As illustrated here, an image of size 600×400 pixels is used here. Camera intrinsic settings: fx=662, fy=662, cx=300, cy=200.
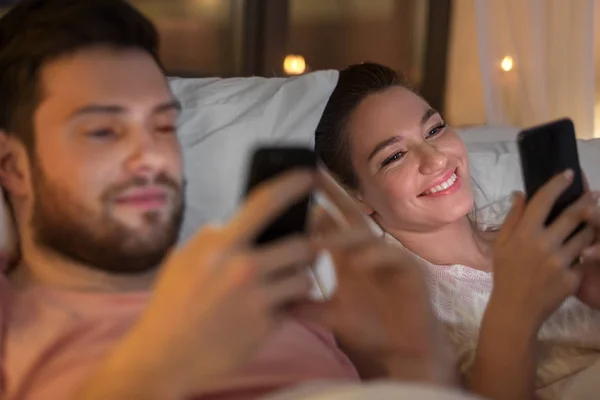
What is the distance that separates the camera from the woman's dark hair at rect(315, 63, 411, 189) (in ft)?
3.90

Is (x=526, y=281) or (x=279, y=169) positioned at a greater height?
(x=279, y=169)

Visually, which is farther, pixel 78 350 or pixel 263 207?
pixel 78 350

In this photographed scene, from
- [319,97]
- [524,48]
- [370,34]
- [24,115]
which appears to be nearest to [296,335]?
[24,115]

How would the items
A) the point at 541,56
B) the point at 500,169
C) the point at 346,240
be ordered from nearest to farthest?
the point at 346,240, the point at 500,169, the point at 541,56

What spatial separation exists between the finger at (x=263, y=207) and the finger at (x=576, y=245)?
1.32ft

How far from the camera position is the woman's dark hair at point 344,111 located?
1.19 metres

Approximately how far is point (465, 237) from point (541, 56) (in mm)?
758

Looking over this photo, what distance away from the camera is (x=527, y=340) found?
831mm

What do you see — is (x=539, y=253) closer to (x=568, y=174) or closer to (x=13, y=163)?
(x=568, y=174)

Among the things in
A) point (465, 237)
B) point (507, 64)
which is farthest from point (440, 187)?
point (507, 64)

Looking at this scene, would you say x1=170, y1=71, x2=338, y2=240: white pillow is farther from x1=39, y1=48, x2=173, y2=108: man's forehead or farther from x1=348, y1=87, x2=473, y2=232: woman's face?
x1=39, y1=48, x2=173, y2=108: man's forehead

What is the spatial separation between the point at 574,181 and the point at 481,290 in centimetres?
31

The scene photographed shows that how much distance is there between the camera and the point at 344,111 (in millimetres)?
1194

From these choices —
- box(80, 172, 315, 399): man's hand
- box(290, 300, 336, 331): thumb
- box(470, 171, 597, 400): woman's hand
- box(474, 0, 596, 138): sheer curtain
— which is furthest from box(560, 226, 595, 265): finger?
box(474, 0, 596, 138): sheer curtain
